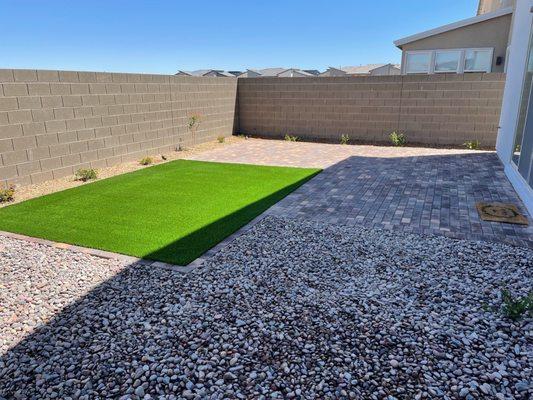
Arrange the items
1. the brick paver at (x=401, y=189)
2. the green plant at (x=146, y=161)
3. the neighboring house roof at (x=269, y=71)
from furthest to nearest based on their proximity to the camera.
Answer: the neighboring house roof at (x=269, y=71) < the green plant at (x=146, y=161) < the brick paver at (x=401, y=189)

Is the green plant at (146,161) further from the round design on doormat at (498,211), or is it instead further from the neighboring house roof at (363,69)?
the neighboring house roof at (363,69)

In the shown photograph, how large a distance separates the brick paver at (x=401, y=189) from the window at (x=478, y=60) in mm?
5259

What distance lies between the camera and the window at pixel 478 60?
43.9ft

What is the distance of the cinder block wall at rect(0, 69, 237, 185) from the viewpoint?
645 cm

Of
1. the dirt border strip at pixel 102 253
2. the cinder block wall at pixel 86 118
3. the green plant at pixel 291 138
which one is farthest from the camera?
the green plant at pixel 291 138

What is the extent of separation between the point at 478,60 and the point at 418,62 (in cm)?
210

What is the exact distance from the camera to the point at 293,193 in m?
6.59

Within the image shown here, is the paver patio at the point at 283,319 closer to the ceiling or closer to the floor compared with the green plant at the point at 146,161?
closer to the floor

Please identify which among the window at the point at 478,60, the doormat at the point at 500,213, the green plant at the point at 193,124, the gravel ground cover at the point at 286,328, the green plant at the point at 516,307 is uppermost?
the window at the point at 478,60

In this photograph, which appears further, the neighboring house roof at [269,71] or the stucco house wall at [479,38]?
the neighboring house roof at [269,71]

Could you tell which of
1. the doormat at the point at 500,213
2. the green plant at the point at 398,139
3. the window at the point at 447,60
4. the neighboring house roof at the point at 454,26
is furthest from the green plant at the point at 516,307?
the neighboring house roof at the point at 454,26

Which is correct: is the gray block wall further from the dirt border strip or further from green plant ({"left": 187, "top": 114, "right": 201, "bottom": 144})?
Result: the dirt border strip

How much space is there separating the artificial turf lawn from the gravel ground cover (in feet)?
1.64

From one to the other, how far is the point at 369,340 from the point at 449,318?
74 centimetres
